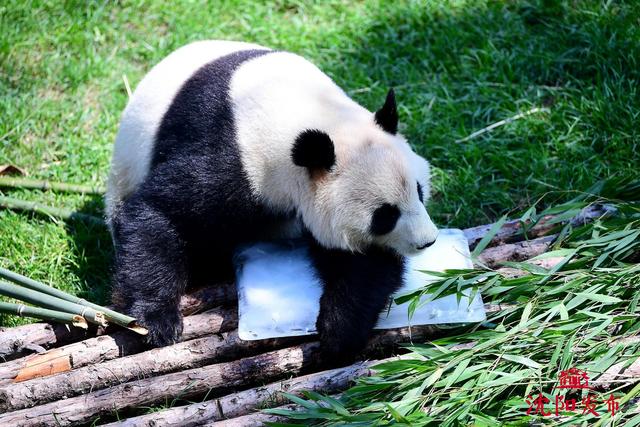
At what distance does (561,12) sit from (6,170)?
152 inches

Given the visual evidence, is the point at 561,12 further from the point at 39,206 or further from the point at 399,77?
the point at 39,206

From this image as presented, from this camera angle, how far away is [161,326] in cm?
359

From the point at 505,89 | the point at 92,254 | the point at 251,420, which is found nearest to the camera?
the point at 251,420

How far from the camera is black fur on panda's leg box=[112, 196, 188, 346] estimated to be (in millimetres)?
3617

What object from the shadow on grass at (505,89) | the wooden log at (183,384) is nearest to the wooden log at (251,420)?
the wooden log at (183,384)

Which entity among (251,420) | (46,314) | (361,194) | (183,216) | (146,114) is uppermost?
(146,114)

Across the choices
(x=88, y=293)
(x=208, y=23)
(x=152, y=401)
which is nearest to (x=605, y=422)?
(x=152, y=401)

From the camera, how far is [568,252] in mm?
3738

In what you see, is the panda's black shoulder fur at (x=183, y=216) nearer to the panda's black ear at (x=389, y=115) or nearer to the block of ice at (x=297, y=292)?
the block of ice at (x=297, y=292)

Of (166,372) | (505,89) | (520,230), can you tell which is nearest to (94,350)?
(166,372)

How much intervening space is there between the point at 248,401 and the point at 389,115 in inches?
56.2

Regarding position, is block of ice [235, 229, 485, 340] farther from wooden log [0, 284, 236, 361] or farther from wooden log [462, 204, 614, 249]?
wooden log [0, 284, 236, 361]

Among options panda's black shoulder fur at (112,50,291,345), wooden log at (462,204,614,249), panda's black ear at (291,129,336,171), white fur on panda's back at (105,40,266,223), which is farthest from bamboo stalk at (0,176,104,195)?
wooden log at (462,204,614,249)

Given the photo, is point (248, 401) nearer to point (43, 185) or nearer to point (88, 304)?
point (88, 304)
